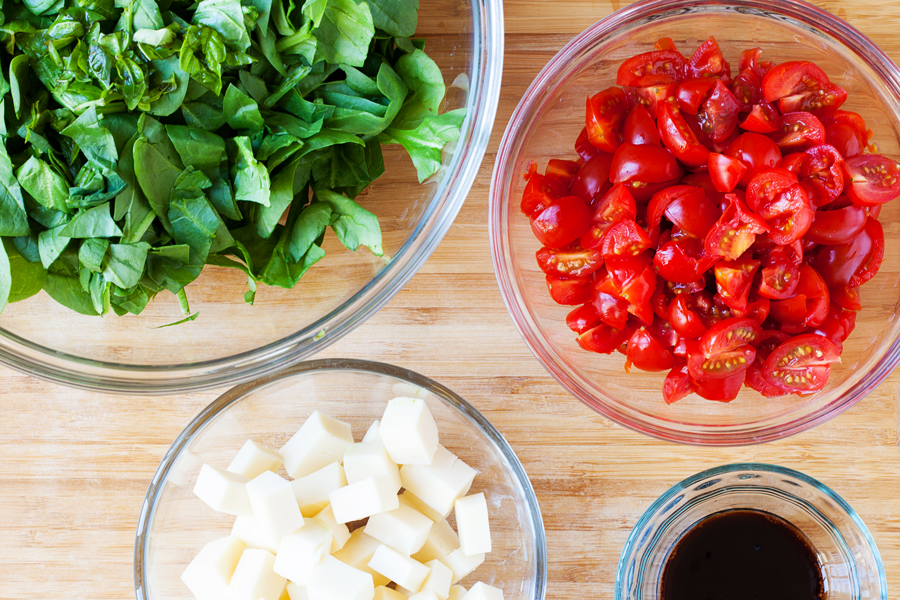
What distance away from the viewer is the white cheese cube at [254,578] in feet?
3.91

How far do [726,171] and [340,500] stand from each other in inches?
33.1

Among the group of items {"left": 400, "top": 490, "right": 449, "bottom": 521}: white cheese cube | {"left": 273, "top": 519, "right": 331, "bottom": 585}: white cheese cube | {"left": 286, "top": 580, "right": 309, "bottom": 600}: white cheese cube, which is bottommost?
{"left": 286, "top": 580, "right": 309, "bottom": 600}: white cheese cube

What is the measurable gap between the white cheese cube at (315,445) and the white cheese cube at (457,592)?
336 mm

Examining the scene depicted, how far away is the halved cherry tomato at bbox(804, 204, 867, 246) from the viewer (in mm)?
1038

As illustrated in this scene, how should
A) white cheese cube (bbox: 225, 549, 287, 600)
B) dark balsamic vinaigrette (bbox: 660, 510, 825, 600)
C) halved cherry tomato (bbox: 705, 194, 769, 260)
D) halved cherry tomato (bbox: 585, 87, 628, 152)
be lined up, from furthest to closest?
dark balsamic vinaigrette (bbox: 660, 510, 825, 600) < white cheese cube (bbox: 225, 549, 287, 600) < halved cherry tomato (bbox: 585, 87, 628, 152) < halved cherry tomato (bbox: 705, 194, 769, 260)

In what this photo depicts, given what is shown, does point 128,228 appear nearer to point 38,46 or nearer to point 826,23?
point 38,46

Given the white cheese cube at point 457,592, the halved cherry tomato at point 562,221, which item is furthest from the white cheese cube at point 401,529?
the halved cherry tomato at point 562,221

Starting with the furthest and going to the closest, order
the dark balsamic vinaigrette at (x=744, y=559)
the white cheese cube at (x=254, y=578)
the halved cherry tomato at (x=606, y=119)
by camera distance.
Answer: the dark balsamic vinaigrette at (x=744, y=559), the white cheese cube at (x=254, y=578), the halved cherry tomato at (x=606, y=119)

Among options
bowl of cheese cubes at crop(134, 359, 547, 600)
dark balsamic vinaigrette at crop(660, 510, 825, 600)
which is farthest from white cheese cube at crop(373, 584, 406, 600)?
dark balsamic vinaigrette at crop(660, 510, 825, 600)

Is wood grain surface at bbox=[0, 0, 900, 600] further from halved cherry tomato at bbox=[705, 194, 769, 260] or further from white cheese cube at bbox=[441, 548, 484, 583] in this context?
halved cherry tomato at bbox=[705, 194, 769, 260]

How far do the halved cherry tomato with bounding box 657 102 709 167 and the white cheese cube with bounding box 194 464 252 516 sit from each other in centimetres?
94

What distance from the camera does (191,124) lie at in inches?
39.5

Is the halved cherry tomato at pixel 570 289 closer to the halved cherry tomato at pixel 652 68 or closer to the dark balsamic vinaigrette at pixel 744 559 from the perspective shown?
the halved cherry tomato at pixel 652 68

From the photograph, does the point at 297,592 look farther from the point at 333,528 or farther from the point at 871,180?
the point at 871,180
